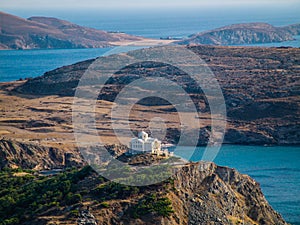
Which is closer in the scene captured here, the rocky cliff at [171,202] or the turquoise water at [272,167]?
the rocky cliff at [171,202]

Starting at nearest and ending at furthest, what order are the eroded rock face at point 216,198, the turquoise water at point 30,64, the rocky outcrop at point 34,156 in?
1. the eroded rock face at point 216,198
2. the rocky outcrop at point 34,156
3. the turquoise water at point 30,64

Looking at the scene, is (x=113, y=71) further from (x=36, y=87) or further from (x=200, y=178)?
(x=200, y=178)

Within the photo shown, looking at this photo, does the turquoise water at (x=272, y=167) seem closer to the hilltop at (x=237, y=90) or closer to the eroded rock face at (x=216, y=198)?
the hilltop at (x=237, y=90)

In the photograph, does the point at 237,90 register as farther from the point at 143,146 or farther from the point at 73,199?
the point at 73,199

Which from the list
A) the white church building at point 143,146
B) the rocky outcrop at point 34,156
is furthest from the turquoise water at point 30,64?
the white church building at point 143,146

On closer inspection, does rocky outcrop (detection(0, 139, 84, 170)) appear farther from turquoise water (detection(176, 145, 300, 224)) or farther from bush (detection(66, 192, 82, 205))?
bush (detection(66, 192, 82, 205))

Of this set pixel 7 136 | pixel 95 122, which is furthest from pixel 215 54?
pixel 7 136

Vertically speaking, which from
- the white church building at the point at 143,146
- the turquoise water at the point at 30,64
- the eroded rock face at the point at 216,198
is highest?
the white church building at the point at 143,146
